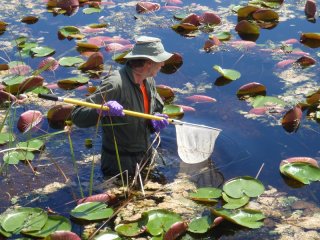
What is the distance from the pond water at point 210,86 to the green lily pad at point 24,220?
0.30 m

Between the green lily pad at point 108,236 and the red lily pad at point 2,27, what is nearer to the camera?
the green lily pad at point 108,236

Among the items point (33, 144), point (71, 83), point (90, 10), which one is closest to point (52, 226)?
point (33, 144)

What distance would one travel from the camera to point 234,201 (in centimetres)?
452

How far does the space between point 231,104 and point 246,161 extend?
3.25 ft

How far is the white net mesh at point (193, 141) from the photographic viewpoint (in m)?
4.96

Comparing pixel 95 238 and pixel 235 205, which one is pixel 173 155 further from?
pixel 95 238

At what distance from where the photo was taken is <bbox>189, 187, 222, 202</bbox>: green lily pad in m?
4.59

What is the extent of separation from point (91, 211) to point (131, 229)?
0.34 metres

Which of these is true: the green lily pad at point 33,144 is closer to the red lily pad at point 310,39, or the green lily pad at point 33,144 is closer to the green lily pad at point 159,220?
the green lily pad at point 159,220

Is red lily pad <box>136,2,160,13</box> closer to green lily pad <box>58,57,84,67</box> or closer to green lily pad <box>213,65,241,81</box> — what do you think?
green lily pad <box>58,57,84,67</box>

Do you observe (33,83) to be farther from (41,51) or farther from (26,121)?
(41,51)

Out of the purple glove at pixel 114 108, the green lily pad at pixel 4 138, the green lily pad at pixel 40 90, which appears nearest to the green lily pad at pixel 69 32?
the green lily pad at pixel 40 90

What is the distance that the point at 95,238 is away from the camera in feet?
13.6

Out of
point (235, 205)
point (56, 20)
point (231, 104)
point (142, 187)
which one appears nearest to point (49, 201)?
point (142, 187)
